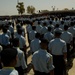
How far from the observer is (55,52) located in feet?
23.6

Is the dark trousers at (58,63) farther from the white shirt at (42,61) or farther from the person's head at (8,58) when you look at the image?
the person's head at (8,58)

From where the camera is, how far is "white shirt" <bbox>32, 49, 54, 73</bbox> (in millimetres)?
5289

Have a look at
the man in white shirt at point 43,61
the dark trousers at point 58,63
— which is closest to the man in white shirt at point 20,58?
the man in white shirt at point 43,61

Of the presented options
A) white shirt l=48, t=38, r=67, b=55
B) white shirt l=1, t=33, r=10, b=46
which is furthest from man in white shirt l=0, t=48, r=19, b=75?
white shirt l=1, t=33, r=10, b=46

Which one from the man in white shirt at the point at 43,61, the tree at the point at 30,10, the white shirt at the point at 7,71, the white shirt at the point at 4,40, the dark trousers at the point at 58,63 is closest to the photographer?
the white shirt at the point at 7,71

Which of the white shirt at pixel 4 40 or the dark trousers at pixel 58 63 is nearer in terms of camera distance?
the dark trousers at pixel 58 63

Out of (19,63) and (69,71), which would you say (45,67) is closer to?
(19,63)

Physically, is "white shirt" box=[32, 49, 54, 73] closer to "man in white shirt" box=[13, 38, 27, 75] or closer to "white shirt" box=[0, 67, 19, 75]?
"man in white shirt" box=[13, 38, 27, 75]

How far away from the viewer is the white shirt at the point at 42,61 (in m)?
5.29

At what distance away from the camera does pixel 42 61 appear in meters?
5.34


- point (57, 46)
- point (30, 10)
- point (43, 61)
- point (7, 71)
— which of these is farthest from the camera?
point (30, 10)

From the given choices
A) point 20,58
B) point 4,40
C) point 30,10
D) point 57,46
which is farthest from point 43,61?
point 30,10

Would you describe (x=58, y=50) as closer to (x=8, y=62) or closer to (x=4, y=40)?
(x=4, y=40)

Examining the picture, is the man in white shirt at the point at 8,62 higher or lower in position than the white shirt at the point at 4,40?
higher
